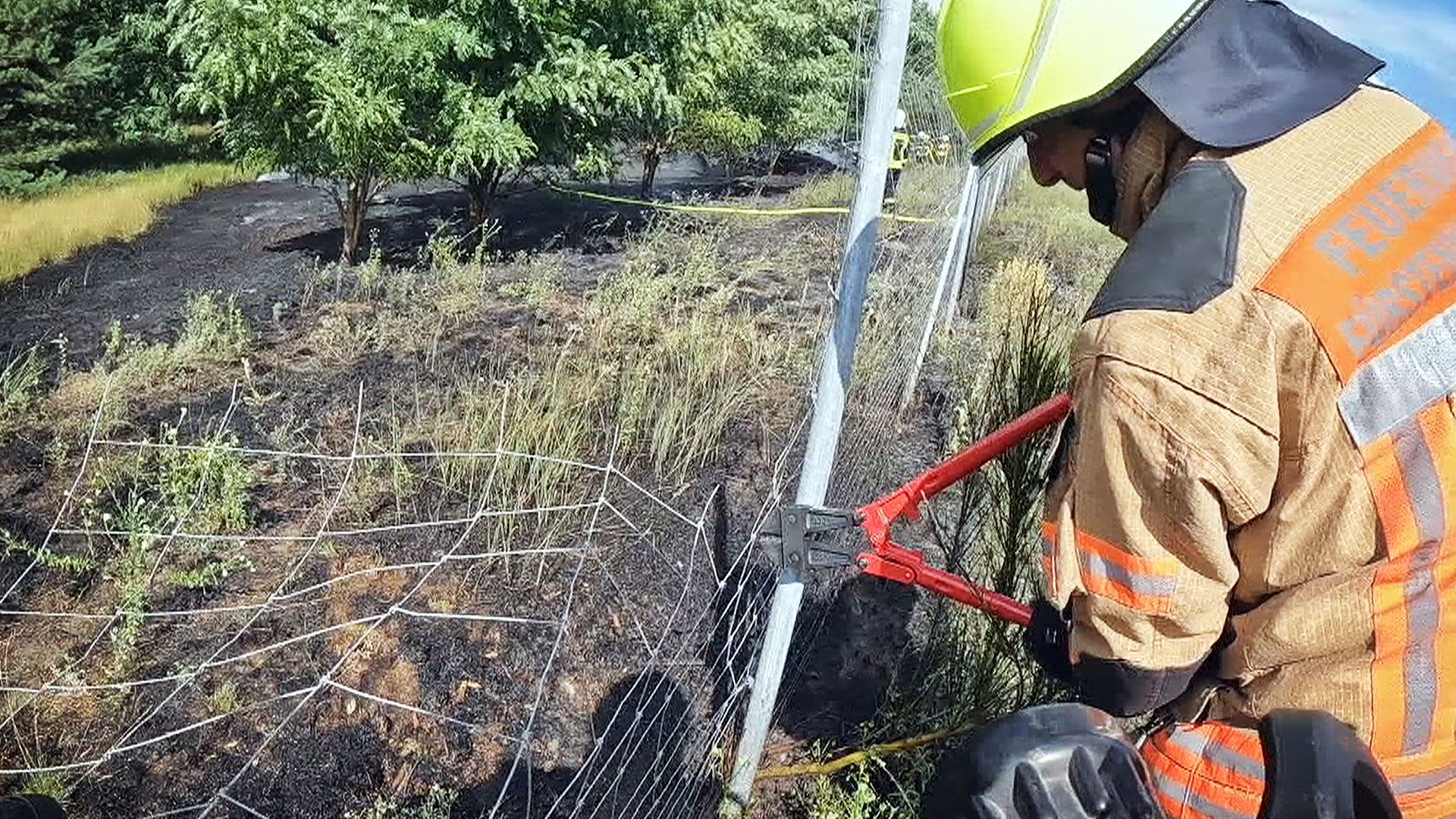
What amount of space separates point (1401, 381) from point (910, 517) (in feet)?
3.51

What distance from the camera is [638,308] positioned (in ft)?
16.7

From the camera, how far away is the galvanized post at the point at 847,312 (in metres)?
1.77

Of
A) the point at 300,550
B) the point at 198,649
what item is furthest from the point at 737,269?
the point at 198,649

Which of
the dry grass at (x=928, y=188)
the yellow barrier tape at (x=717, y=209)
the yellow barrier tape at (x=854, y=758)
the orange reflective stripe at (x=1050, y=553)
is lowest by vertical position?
the yellow barrier tape at (x=717, y=209)

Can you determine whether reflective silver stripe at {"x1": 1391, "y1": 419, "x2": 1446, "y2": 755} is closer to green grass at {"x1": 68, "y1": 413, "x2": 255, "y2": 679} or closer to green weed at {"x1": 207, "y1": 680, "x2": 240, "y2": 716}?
green weed at {"x1": 207, "y1": 680, "x2": 240, "y2": 716}

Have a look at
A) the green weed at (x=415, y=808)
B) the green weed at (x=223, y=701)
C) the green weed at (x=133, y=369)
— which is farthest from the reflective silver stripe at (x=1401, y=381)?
the green weed at (x=133, y=369)

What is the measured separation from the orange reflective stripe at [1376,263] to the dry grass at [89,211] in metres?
7.20

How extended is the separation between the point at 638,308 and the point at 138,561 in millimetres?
2681

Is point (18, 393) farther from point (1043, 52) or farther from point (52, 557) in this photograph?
point (1043, 52)

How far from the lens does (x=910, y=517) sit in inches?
82.5

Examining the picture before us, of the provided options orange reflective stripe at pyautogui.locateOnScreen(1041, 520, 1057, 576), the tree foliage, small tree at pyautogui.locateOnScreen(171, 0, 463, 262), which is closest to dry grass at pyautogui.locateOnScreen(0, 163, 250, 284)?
the tree foliage

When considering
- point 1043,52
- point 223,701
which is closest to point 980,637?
point 1043,52

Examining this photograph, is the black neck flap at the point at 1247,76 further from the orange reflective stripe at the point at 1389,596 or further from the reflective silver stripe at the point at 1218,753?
the reflective silver stripe at the point at 1218,753

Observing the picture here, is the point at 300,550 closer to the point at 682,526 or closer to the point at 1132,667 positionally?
the point at 682,526
